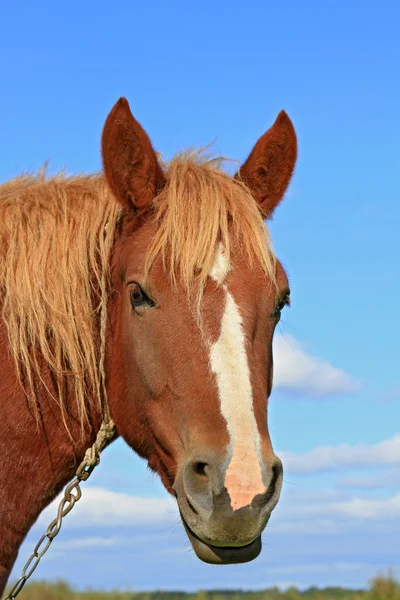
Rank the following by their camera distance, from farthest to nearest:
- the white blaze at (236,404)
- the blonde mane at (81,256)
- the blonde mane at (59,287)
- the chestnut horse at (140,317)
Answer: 1. the blonde mane at (59,287)
2. the blonde mane at (81,256)
3. the chestnut horse at (140,317)
4. the white blaze at (236,404)

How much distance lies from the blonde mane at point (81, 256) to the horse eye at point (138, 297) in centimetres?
15

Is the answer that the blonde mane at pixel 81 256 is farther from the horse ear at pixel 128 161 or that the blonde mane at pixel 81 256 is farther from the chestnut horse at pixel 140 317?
the horse ear at pixel 128 161

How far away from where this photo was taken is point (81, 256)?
5035 millimetres

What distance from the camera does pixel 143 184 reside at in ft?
16.6

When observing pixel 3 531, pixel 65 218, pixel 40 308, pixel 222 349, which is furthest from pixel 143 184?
pixel 3 531

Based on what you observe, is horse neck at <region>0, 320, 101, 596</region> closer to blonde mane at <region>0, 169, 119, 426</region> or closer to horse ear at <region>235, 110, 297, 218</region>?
blonde mane at <region>0, 169, 119, 426</region>

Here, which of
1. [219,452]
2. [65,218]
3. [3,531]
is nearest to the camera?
[219,452]

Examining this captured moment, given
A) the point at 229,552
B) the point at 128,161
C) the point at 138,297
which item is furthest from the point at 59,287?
the point at 229,552

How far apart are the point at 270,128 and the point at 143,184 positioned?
3.47ft

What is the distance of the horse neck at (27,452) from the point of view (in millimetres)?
4773

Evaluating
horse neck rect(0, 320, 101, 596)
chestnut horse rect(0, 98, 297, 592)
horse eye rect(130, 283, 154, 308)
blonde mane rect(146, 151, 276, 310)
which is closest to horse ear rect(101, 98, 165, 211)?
chestnut horse rect(0, 98, 297, 592)

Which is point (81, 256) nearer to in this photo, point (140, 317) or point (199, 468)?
point (140, 317)

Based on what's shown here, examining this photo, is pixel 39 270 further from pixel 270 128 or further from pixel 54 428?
pixel 270 128

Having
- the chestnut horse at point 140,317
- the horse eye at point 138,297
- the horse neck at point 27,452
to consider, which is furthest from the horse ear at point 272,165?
the horse neck at point 27,452
